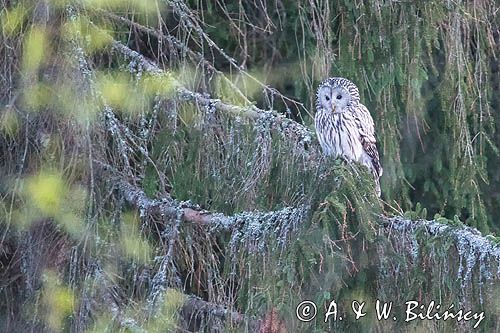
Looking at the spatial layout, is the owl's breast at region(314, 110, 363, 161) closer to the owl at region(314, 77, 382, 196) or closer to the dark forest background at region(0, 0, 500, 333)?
the owl at region(314, 77, 382, 196)

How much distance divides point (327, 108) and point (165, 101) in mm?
1323

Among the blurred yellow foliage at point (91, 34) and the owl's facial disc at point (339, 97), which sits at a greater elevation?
the blurred yellow foliage at point (91, 34)

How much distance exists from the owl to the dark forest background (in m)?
0.08

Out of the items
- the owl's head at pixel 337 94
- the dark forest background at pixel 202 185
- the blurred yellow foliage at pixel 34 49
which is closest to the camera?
the dark forest background at pixel 202 185

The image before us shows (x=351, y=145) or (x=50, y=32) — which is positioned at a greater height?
(x=50, y=32)

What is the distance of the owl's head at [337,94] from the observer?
231 inches

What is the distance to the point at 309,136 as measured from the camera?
4535 mm

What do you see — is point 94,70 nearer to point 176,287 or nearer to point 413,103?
point 176,287

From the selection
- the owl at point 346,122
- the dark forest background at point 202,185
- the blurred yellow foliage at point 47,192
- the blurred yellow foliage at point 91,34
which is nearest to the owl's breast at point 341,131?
the owl at point 346,122

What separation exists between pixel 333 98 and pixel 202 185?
122 cm

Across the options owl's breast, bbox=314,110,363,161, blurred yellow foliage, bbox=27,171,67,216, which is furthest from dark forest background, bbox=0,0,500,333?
owl's breast, bbox=314,110,363,161

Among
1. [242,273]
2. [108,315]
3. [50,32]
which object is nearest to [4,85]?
[50,32]

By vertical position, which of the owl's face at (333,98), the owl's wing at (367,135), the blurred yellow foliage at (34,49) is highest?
the blurred yellow foliage at (34,49)

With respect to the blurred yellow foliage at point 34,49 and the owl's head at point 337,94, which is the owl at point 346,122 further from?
the blurred yellow foliage at point 34,49
